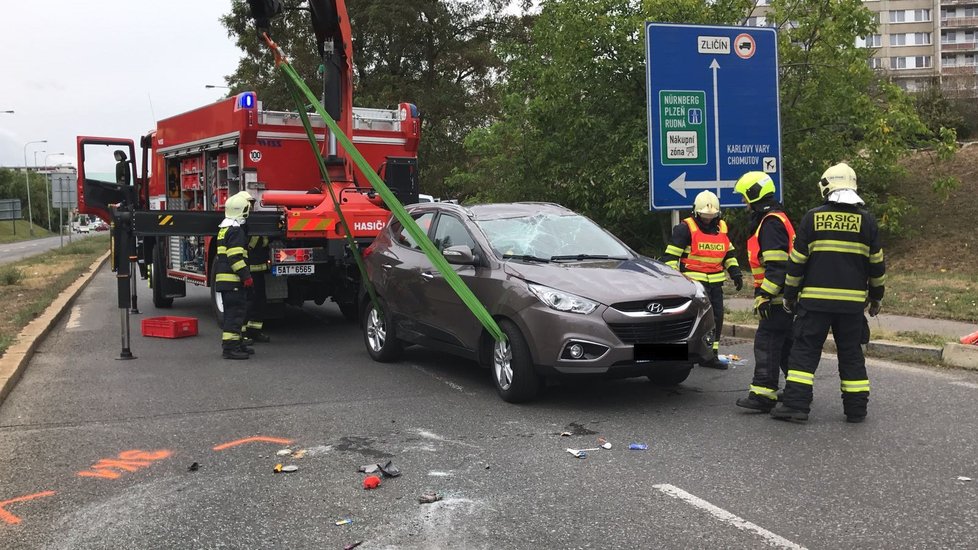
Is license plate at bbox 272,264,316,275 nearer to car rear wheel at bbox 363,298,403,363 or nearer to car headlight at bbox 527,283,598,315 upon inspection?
car rear wheel at bbox 363,298,403,363

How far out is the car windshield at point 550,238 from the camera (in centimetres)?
719

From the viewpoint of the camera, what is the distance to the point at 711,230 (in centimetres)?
818

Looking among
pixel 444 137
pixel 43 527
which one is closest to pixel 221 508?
pixel 43 527

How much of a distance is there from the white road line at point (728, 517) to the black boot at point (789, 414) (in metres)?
1.84

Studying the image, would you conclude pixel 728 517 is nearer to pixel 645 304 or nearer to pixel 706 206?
pixel 645 304

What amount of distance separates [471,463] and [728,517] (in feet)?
5.27

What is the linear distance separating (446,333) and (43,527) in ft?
12.7

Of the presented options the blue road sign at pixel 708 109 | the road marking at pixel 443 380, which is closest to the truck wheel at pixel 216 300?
the road marking at pixel 443 380

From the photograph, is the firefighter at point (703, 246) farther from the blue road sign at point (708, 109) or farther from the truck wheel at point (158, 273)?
the truck wheel at point (158, 273)

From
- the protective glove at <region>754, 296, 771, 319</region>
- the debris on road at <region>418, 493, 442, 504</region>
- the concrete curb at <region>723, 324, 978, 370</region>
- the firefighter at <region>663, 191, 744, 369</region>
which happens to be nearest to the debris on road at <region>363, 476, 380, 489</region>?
the debris on road at <region>418, 493, 442, 504</region>

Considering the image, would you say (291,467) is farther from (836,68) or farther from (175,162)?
(836,68)

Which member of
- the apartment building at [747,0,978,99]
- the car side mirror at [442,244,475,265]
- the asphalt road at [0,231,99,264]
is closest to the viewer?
the car side mirror at [442,244,475,265]

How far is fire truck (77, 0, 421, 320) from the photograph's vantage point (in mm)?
10070

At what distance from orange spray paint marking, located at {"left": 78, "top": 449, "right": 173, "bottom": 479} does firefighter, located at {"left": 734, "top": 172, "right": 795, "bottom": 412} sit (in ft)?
13.8
